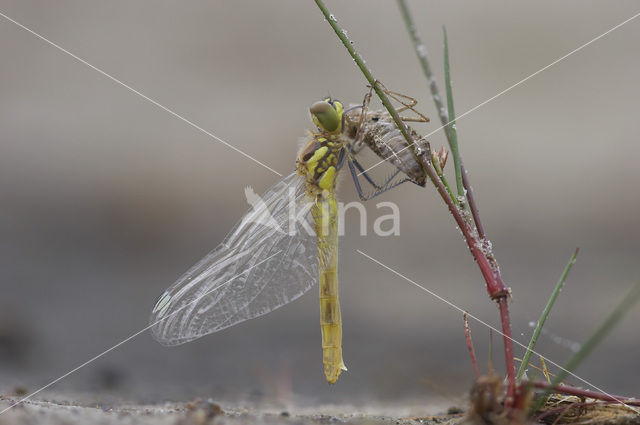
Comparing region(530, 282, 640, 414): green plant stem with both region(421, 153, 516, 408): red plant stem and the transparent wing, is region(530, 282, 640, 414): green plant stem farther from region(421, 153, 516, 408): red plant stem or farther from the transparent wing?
the transparent wing

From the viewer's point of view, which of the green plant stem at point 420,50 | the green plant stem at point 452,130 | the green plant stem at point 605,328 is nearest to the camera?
the green plant stem at point 605,328

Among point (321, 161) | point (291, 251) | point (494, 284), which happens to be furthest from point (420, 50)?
point (291, 251)

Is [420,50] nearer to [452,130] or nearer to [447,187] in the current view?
[452,130]

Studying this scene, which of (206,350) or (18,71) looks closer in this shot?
(206,350)

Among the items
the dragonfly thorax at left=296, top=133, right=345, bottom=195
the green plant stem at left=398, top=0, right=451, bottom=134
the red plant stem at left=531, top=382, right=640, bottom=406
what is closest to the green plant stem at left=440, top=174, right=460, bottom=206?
the green plant stem at left=398, top=0, right=451, bottom=134

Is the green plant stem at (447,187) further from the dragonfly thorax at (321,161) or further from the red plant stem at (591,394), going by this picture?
the dragonfly thorax at (321,161)

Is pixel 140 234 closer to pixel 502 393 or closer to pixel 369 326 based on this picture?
pixel 369 326

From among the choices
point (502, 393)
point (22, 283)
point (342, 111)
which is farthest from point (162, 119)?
point (502, 393)

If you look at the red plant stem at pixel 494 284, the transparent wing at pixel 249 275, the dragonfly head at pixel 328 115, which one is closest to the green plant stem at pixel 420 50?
the red plant stem at pixel 494 284
